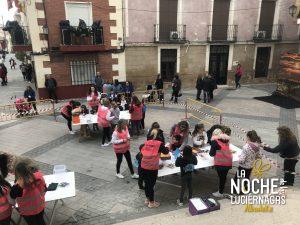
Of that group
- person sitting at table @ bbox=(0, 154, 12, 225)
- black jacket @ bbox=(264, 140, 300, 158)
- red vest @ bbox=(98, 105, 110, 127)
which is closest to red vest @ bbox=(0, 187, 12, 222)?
person sitting at table @ bbox=(0, 154, 12, 225)

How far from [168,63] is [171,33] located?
1.83 m

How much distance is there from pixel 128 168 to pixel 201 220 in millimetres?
3000

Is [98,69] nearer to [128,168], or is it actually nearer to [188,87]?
[188,87]

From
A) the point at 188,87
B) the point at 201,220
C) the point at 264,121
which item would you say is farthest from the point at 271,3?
the point at 201,220

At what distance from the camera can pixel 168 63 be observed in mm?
18156

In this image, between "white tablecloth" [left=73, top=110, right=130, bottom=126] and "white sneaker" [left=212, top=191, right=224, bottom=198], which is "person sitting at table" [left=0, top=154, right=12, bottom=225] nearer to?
"white sneaker" [left=212, top=191, right=224, bottom=198]

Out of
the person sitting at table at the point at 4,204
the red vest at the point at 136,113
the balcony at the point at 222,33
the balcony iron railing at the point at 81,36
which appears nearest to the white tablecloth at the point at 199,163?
the person sitting at table at the point at 4,204

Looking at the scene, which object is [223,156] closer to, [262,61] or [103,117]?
[103,117]

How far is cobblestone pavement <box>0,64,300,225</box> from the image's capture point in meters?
6.11

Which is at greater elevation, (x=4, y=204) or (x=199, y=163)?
(x=4, y=204)

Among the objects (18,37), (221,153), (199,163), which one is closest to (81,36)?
(18,37)

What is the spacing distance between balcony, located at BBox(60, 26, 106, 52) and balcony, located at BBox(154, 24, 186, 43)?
365 cm

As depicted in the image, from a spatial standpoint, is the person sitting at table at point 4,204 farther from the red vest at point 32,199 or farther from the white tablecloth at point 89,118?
the white tablecloth at point 89,118

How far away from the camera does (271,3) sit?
1888 centimetres
